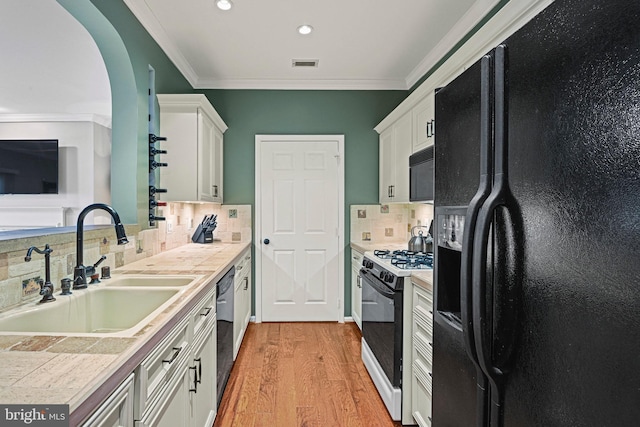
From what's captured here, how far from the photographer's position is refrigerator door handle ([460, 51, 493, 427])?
86 centimetres

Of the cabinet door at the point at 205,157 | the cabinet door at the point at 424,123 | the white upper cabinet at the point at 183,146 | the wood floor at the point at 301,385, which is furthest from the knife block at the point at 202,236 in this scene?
the cabinet door at the point at 424,123

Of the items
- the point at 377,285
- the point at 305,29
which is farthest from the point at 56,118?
the point at 377,285

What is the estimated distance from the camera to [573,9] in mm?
649

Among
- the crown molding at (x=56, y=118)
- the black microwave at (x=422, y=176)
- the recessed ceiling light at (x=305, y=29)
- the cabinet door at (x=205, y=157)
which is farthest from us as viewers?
the crown molding at (x=56, y=118)

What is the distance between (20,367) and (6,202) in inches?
176

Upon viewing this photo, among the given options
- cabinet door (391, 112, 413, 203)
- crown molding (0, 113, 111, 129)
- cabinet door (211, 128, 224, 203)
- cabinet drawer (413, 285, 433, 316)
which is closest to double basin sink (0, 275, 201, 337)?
cabinet drawer (413, 285, 433, 316)

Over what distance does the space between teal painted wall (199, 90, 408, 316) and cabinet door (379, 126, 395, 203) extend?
17 cm

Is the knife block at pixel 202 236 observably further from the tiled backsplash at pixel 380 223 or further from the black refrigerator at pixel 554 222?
the black refrigerator at pixel 554 222

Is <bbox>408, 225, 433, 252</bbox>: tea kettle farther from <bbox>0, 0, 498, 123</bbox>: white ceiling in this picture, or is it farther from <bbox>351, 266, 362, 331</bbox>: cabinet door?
<bbox>0, 0, 498, 123</bbox>: white ceiling

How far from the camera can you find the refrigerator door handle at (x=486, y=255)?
811 millimetres

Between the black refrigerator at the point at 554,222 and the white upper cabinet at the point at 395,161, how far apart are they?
2065 millimetres

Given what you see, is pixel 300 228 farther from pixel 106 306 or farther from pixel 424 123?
pixel 106 306

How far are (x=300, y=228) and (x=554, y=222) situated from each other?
3389mm

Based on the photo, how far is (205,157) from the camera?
Result: 10.3 feet
